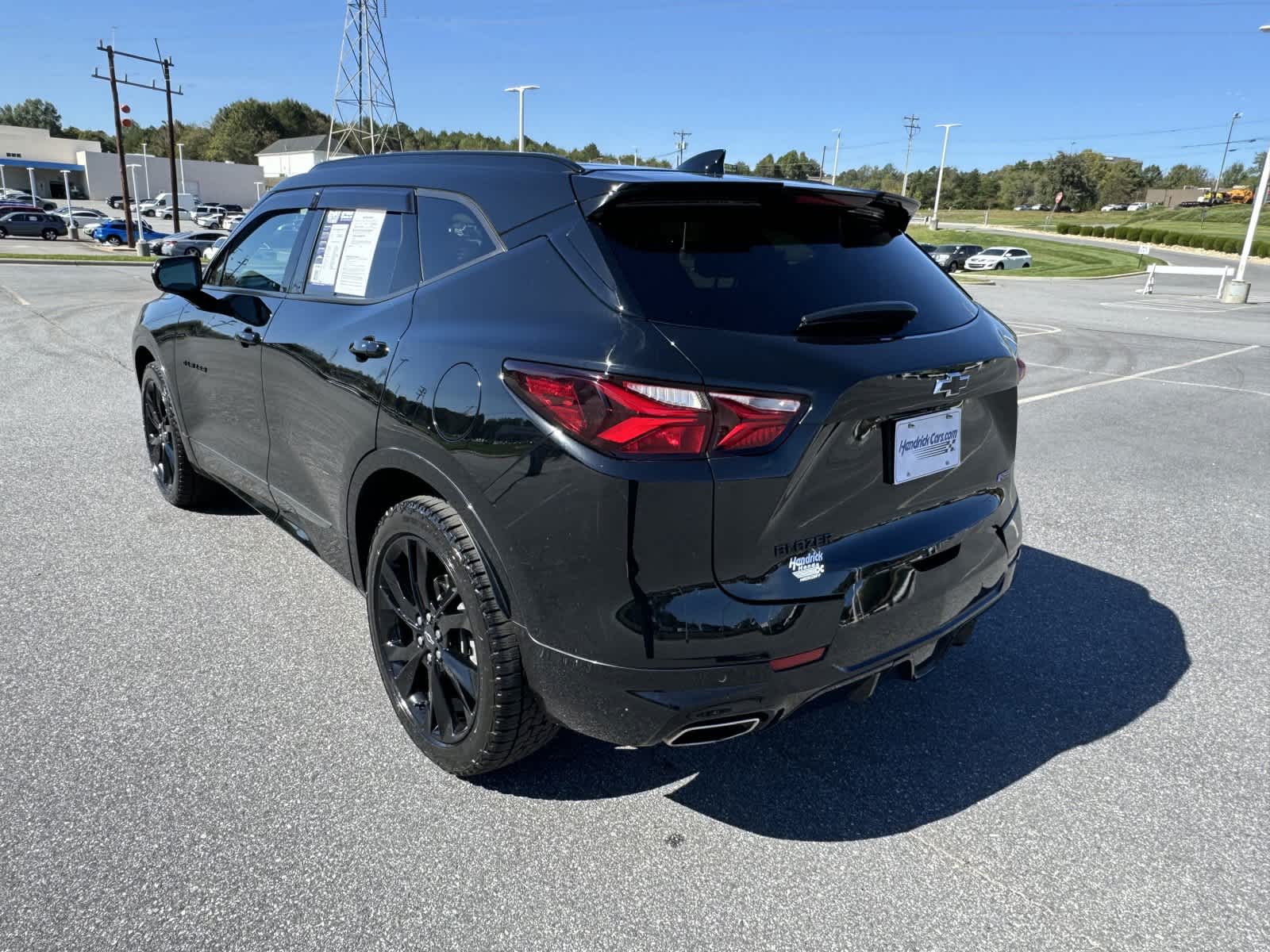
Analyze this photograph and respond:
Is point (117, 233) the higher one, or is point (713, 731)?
point (713, 731)

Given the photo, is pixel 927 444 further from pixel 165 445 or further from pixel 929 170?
pixel 929 170

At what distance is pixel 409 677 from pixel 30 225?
52.3 m

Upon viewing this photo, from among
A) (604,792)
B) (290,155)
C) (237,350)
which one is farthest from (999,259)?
(290,155)

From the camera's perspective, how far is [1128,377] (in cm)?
1073

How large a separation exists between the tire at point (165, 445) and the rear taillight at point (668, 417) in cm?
330

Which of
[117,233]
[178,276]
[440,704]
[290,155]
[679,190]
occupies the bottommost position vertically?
[117,233]

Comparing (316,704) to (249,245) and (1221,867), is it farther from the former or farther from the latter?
(1221,867)

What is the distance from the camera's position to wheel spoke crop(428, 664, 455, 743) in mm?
2516

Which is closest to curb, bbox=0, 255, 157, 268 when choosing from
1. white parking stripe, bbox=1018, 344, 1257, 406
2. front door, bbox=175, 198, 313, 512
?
front door, bbox=175, 198, 313, 512

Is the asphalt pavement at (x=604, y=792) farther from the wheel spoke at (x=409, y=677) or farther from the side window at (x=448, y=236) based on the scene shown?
the side window at (x=448, y=236)

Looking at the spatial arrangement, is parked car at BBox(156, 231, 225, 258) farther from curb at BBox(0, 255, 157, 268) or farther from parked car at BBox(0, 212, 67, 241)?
parked car at BBox(0, 212, 67, 241)

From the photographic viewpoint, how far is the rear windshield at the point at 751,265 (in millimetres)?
2057

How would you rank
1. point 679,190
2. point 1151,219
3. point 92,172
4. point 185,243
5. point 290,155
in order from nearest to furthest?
point 679,190, point 185,243, point 92,172, point 1151,219, point 290,155

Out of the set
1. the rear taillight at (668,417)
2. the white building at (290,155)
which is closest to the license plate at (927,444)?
the rear taillight at (668,417)
